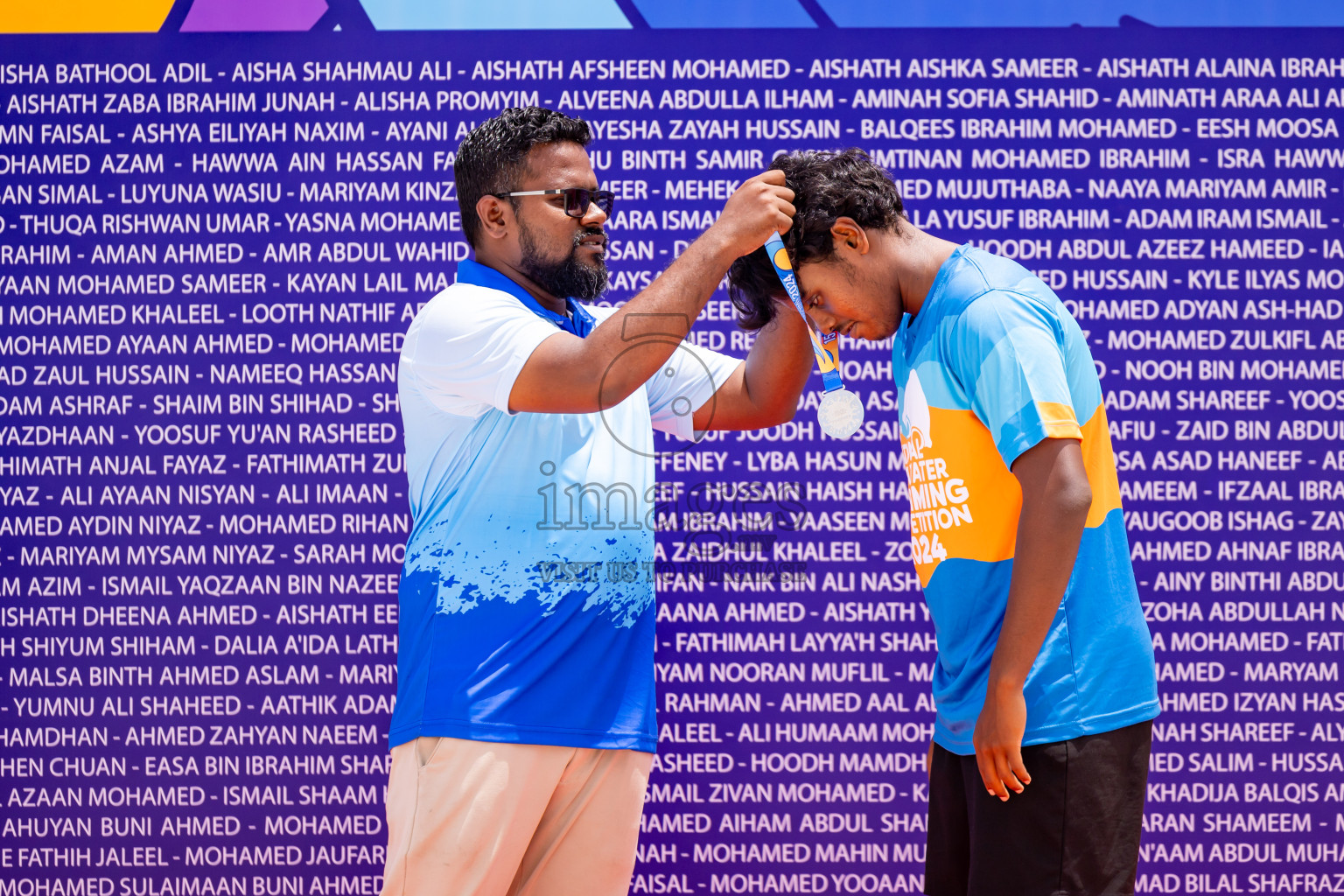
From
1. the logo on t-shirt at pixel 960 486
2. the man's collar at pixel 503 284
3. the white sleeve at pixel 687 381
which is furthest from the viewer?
the white sleeve at pixel 687 381

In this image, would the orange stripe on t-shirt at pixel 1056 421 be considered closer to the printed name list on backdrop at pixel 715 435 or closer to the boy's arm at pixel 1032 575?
the boy's arm at pixel 1032 575

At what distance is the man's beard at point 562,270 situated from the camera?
5.95 feet

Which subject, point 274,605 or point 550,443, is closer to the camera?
point 550,443

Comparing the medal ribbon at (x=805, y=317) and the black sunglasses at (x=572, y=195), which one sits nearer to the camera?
the medal ribbon at (x=805, y=317)

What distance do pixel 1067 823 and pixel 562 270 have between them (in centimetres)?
127

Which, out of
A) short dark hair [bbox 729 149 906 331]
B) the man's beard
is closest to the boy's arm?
short dark hair [bbox 729 149 906 331]

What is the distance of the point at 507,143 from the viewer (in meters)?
1.81

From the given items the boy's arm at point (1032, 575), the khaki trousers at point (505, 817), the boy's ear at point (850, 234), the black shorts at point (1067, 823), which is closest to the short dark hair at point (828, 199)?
the boy's ear at point (850, 234)

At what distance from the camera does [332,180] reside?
2494 millimetres

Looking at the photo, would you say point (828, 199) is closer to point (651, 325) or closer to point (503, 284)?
point (651, 325)

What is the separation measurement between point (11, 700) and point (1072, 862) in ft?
8.58

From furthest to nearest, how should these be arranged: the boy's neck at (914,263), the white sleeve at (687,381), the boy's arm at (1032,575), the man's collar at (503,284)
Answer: the white sleeve at (687,381) < the man's collar at (503,284) < the boy's neck at (914,263) < the boy's arm at (1032,575)

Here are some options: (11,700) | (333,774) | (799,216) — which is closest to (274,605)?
(333,774)

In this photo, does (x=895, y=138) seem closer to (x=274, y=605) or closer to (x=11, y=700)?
(x=274, y=605)
